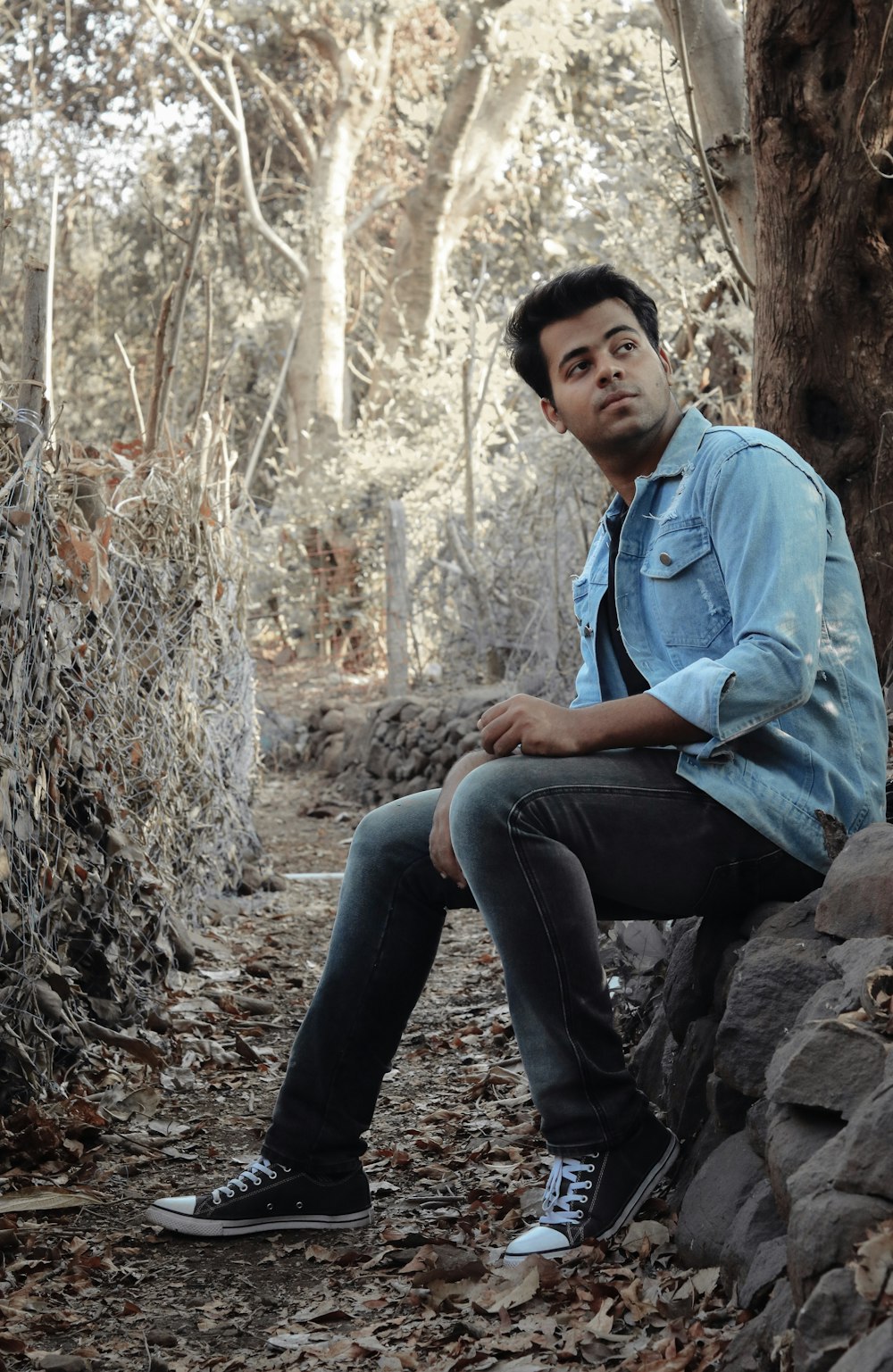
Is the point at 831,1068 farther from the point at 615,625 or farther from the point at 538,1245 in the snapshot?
the point at 615,625

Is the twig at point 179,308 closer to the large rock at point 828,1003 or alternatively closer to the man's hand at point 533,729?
the man's hand at point 533,729

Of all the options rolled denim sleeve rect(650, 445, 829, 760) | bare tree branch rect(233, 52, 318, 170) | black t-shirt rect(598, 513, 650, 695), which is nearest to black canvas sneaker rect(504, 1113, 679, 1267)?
rolled denim sleeve rect(650, 445, 829, 760)

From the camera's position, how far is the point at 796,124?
12.5ft

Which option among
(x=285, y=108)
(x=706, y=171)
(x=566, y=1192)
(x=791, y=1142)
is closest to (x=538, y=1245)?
(x=566, y=1192)

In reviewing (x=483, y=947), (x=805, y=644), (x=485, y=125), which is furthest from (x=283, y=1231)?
(x=485, y=125)

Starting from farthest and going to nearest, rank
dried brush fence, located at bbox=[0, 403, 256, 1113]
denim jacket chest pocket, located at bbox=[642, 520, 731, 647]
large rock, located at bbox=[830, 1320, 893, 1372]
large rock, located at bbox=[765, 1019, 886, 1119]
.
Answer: dried brush fence, located at bbox=[0, 403, 256, 1113]
denim jacket chest pocket, located at bbox=[642, 520, 731, 647]
large rock, located at bbox=[765, 1019, 886, 1119]
large rock, located at bbox=[830, 1320, 893, 1372]

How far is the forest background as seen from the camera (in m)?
3.85

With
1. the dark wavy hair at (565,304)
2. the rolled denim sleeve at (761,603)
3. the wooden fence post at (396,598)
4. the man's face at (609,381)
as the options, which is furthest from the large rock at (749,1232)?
the wooden fence post at (396,598)

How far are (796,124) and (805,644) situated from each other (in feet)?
6.69

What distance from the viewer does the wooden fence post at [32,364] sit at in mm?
3668

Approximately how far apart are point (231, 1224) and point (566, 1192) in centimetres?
77

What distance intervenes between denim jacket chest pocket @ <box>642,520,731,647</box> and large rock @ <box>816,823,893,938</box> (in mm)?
549

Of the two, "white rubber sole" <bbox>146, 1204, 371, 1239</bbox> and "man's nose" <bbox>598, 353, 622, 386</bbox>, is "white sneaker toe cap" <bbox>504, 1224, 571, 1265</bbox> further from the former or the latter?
"man's nose" <bbox>598, 353, 622, 386</bbox>

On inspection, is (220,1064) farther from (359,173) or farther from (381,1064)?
(359,173)
